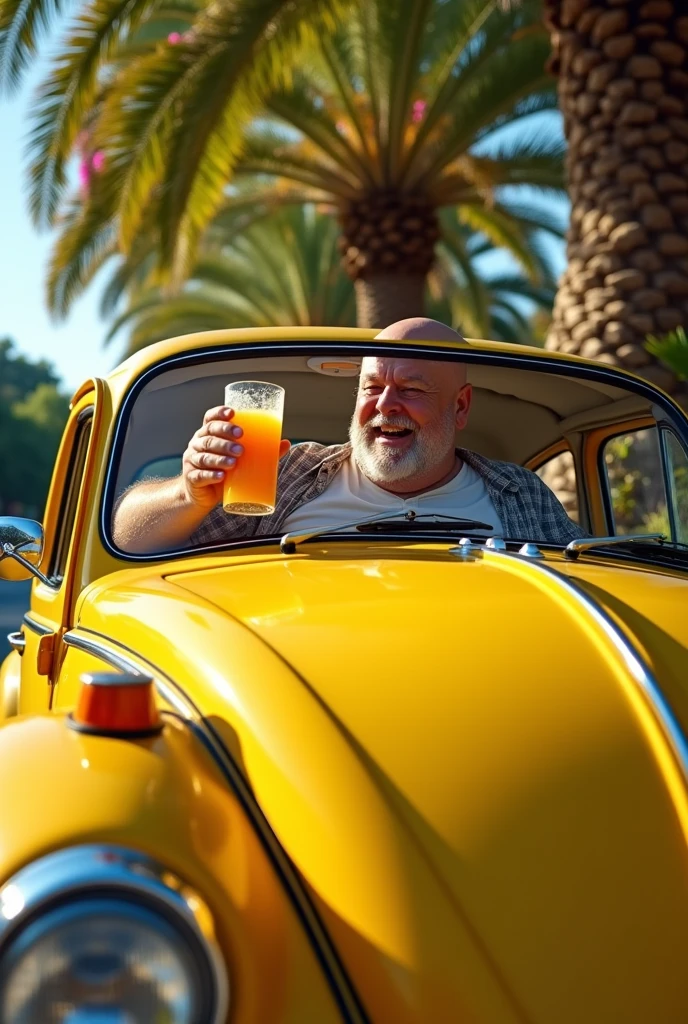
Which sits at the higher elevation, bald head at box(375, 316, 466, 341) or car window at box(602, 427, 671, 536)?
bald head at box(375, 316, 466, 341)

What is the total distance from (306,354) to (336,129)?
10357mm

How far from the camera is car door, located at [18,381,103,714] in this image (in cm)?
285

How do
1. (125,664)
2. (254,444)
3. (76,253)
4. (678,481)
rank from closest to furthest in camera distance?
(125,664) → (254,444) → (678,481) → (76,253)

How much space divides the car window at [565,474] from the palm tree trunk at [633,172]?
4304mm

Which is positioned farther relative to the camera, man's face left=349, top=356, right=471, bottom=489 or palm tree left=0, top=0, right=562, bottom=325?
palm tree left=0, top=0, right=562, bottom=325

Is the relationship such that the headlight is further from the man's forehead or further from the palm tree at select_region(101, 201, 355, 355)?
the palm tree at select_region(101, 201, 355, 355)

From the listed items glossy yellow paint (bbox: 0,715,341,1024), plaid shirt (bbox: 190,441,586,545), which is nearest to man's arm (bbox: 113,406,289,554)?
plaid shirt (bbox: 190,441,586,545)

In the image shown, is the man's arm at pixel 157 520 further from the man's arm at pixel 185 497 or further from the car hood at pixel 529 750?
the car hood at pixel 529 750

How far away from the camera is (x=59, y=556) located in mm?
3838

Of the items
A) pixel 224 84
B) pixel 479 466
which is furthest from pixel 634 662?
pixel 224 84

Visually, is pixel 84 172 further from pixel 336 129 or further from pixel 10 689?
pixel 10 689

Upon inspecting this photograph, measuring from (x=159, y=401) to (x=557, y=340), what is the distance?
635 cm

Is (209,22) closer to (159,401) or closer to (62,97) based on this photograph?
(62,97)

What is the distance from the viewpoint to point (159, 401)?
11.0ft
